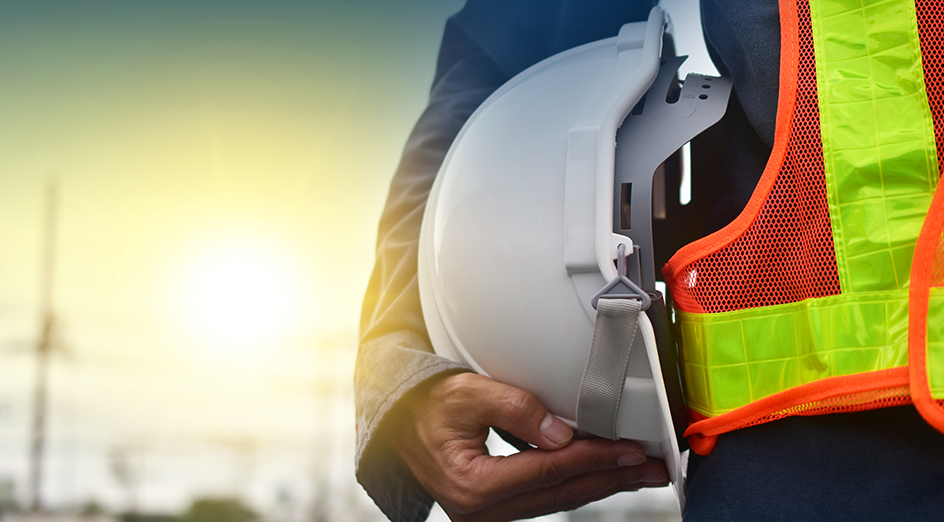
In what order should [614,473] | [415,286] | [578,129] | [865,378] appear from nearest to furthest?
[865,378] → [578,129] → [614,473] → [415,286]

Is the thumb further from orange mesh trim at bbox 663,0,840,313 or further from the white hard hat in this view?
orange mesh trim at bbox 663,0,840,313

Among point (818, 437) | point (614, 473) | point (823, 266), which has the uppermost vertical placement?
point (823, 266)

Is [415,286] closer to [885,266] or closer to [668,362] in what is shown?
[668,362]

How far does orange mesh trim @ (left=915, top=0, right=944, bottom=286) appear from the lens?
17.7 inches

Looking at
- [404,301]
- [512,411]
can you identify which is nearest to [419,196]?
[404,301]

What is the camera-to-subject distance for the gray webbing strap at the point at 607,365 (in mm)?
516

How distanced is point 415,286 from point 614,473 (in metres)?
0.37

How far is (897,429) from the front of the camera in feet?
1.52

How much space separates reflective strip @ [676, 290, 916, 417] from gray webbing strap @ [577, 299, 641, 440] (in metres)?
0.06

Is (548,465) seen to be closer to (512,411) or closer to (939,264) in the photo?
(512,411)

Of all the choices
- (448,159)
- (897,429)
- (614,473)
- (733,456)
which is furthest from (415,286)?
(897,429)

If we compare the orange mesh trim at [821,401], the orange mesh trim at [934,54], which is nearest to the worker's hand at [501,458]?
Answer: the orange mesh trim at [821,401]

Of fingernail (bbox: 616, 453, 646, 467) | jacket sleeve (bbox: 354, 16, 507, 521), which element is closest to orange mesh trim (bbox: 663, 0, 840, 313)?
fingernail (bbox: 616, 453, 646, 467)

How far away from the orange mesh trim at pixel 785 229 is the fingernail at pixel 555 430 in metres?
0.22
